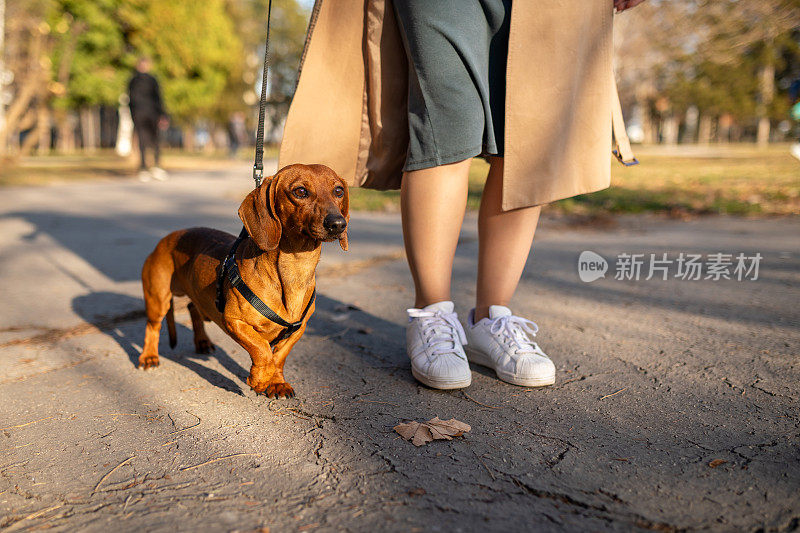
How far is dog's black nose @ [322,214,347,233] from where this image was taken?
178 centimetres

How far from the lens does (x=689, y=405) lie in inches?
76.0

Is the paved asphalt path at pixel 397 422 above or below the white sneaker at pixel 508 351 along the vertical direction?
below

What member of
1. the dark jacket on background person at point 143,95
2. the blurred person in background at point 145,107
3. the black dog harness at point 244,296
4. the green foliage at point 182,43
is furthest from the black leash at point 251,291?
the green foliage at point 182,43

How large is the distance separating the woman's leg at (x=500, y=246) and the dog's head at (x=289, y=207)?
2.25ft

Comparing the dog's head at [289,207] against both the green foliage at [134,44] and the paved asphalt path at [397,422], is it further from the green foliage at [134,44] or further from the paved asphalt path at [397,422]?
the green foliage at [134,44]

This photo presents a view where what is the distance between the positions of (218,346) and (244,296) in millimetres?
757

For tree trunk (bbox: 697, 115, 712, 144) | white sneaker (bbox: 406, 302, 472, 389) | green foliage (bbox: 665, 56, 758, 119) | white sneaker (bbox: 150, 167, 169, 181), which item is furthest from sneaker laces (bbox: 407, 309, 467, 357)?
tree trunk (bbox: 697, 115, 712, 144)

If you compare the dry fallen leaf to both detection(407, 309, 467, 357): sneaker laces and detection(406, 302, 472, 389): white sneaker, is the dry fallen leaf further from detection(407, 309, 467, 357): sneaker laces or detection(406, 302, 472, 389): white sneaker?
detection(407, 309, 467, 357): sneaker laces

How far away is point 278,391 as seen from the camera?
78.7 inches

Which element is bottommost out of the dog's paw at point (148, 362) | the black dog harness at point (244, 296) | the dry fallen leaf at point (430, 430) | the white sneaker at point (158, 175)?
the dog's paw at point (148, 362)

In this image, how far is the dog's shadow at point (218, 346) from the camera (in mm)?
2344

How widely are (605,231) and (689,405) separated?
4.07 m

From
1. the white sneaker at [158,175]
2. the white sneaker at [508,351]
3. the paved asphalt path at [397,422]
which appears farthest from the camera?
the white sneaker at [158,175]

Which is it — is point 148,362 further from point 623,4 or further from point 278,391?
point 623,4
